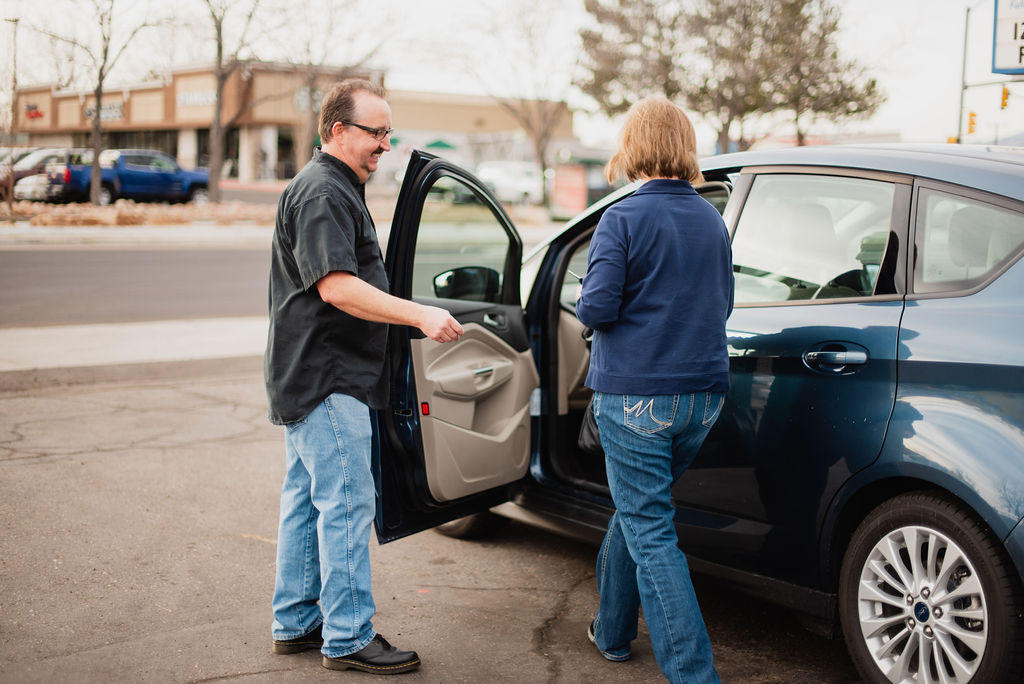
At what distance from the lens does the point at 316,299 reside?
9.91 ft

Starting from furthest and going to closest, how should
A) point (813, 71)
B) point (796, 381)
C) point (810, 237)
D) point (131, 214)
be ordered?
1. point (813, 71)
2. point (131, 214)
3. point (810, 237)
4. point (796, 381)

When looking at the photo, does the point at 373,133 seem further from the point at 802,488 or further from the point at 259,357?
the point at 259,357

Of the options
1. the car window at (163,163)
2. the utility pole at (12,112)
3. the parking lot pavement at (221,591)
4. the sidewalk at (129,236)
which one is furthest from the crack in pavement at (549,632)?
the car window at (163,163)

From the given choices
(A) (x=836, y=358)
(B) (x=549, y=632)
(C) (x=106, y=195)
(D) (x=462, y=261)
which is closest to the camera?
(A) (x=836, y=358)

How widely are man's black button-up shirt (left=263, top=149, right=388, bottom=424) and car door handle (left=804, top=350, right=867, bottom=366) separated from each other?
139 cm

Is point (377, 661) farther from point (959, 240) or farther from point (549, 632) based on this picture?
point (959, 240)

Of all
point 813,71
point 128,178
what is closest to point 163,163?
point 128,178

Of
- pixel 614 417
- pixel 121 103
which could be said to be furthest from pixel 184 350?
pixel 121 103

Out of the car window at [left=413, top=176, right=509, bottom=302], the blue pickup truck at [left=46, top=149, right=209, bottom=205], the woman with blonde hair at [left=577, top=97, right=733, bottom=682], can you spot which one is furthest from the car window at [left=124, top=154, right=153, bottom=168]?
the woman with blonde hair at [left=577, top=97, right=733, bottom=682]

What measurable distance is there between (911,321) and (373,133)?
1769 mm

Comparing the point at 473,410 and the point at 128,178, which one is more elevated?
Answer: the point at 128,178

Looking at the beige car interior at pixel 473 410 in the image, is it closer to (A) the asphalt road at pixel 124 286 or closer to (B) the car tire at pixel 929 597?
(B) the car tire at pixel 929 597

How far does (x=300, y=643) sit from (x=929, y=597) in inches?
81.8

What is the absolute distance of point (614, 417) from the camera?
112 inches
